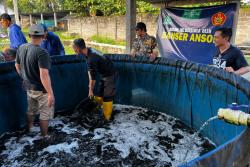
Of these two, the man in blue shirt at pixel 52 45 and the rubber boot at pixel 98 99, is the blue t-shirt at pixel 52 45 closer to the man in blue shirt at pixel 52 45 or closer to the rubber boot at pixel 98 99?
the man in blue shirt at pixel 52 45

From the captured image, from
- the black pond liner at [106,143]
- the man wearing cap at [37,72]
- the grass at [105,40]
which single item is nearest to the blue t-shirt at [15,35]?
the man wearing cap at [37,72]

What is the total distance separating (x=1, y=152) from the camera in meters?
4.03

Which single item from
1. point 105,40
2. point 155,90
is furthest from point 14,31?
point 105,40

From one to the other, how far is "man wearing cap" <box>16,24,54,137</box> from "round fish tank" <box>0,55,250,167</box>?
558 millimetres

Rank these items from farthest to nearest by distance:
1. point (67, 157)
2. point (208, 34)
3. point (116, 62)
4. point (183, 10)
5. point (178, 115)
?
1. point (183, 10)
2. point (208, 34)
3. point (116, 62)
4. point (178, 115)
5. point (67, 157)

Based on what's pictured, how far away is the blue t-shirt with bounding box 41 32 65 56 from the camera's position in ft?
18.5

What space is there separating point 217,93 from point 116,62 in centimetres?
251

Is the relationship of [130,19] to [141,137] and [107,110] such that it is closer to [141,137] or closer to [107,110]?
[107,110]

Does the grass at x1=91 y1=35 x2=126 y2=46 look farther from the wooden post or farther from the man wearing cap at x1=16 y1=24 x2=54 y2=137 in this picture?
the man wearing cap at x1=16 y1=24 x2=54 y2=137

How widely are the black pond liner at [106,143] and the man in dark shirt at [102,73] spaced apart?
1.20 feet

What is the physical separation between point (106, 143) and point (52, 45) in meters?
2.71

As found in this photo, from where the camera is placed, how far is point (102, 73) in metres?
5.02

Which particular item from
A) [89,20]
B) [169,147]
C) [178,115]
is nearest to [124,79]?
[178,115]

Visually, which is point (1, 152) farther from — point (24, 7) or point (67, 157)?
point (24, 7)
